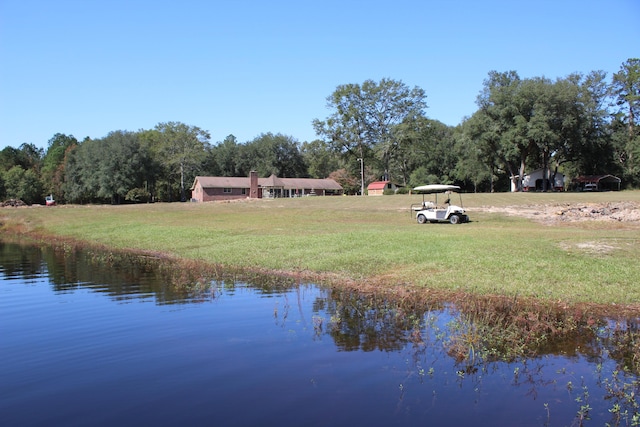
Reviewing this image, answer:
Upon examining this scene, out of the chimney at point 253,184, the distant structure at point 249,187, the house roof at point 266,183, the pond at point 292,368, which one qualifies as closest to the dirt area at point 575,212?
the pond at point 292,368

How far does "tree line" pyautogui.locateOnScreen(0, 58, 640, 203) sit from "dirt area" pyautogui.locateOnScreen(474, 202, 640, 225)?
96.9 feet

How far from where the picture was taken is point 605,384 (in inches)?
301

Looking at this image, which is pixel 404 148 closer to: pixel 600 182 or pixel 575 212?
pixel 600 182

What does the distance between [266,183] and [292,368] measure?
88226 mm

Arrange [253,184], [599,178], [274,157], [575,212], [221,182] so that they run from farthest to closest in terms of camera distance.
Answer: [274,157], [253,184], [221,182], [599,178], [575,212]

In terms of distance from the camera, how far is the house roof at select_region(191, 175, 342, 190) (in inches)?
3644

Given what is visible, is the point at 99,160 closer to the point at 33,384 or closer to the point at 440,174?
the point at 440,174

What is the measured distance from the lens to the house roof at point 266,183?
92.6 meters

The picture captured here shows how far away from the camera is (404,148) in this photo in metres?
84.9

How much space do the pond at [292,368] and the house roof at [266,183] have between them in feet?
262

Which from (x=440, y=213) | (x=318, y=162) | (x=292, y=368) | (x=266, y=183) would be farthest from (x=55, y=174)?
(x=292, y=368)

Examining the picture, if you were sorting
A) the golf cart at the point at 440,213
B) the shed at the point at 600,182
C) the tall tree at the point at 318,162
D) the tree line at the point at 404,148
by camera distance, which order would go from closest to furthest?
1. the golf cart at the point at 440,213
2. the tree line at the point at 404,148
3. the shed at the point at 600,182
4. the tall tree at the point at 318,162

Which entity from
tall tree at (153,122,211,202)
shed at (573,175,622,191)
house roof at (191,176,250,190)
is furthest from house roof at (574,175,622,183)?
tall tree at (153,122,211,202)

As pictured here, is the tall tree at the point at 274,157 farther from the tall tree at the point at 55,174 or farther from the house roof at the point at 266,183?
the tall tree at the point at 55,174
